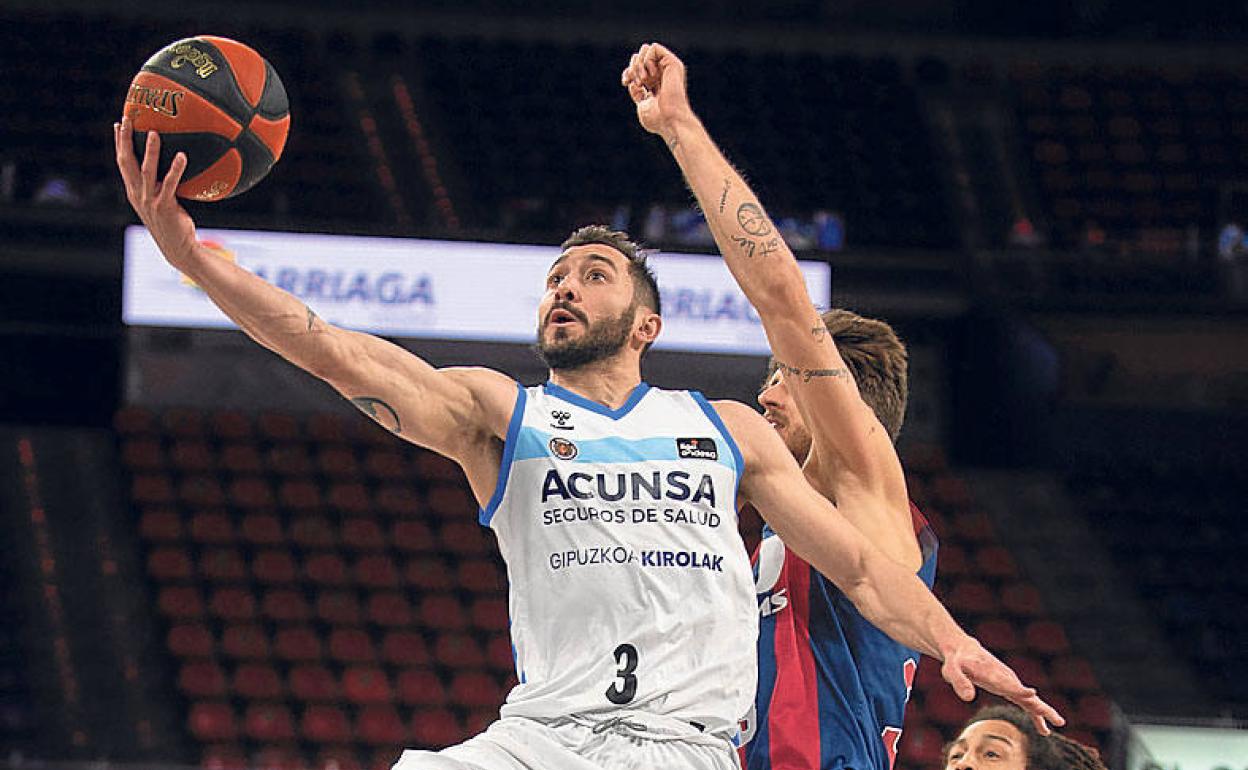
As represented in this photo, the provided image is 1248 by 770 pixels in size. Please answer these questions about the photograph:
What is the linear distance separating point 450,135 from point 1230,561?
8.30 meters

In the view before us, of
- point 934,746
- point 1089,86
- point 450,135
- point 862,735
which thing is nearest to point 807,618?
point 862,735

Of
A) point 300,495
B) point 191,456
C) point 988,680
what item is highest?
point 988,680

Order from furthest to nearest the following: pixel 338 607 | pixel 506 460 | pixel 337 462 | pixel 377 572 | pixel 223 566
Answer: pixel 337 462
pixel 377 572
pixel 223 566
pixel 338 607
pixel 506 460

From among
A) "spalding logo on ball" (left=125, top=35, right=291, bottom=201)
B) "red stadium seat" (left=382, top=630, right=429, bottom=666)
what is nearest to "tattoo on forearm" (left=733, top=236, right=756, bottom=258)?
"spalding logo on ball" (left=125, top=35, right=291, bottom=201)

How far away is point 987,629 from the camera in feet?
48.6

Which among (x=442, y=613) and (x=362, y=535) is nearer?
(x=442, y=613)

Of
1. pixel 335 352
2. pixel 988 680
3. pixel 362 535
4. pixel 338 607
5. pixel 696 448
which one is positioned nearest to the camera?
pixel 988 680

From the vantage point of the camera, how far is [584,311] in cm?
409

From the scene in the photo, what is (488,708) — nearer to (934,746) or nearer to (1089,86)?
(934,746)

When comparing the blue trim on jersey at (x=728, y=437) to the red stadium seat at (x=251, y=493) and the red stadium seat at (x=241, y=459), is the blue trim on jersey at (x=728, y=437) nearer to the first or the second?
the red stadium seat at (x=251, y=493)

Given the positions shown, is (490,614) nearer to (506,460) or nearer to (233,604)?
(233,604)

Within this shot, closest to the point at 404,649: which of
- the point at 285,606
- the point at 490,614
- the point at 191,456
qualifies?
the point at 490,614

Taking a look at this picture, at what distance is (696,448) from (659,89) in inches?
33.8

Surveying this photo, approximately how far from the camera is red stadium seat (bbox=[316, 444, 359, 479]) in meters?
16.0
